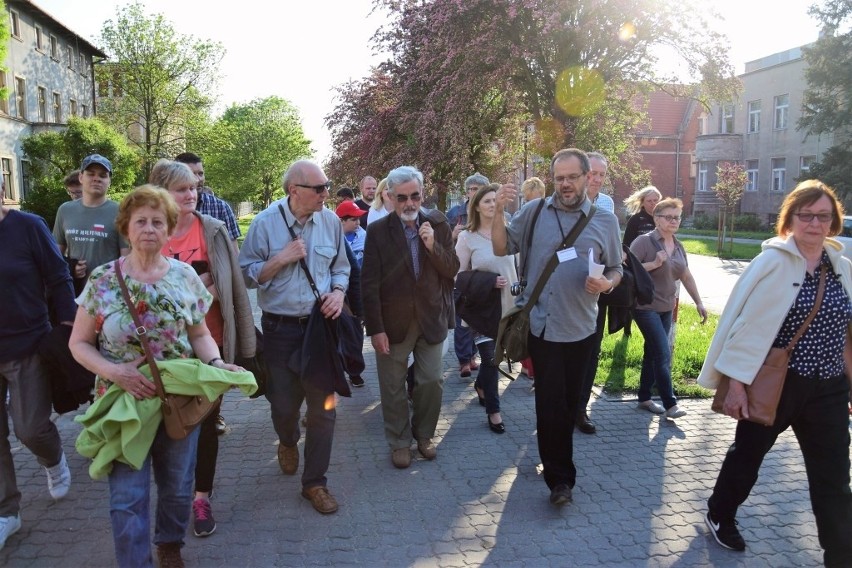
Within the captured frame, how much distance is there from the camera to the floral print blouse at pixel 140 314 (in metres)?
3.02

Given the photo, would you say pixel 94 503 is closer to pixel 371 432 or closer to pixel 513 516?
pixel 371 432

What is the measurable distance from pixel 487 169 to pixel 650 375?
15481 millimetres

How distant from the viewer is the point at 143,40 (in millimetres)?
36094

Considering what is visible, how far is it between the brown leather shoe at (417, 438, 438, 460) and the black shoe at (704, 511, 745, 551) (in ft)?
6.65

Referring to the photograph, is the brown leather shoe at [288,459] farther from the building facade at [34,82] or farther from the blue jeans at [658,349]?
the building facade at [34,82]

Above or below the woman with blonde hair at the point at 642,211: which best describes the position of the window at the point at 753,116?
above

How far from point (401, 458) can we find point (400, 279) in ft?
4.34

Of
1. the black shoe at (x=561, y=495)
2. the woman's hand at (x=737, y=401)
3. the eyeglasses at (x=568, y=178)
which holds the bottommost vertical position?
the black shoe at (x=561, y=495)

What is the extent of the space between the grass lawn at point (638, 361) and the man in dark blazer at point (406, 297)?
275 centimetres

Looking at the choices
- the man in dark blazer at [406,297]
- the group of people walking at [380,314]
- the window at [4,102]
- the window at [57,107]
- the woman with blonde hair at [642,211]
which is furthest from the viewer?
the window at [57,107]

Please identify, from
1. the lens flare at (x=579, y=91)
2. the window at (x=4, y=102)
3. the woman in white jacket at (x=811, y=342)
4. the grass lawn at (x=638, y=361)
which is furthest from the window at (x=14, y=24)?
the woman in white jacket at (x=811, y=342)

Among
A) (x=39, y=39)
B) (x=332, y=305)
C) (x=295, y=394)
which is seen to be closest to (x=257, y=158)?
(x=39, y=39)

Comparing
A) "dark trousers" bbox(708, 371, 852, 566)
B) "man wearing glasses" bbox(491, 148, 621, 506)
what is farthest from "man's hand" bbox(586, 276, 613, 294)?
"dark trousers" bbox(708, 371, 852, 566)

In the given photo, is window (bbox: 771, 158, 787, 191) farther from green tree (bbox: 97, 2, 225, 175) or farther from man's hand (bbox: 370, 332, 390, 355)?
man's hand (bbox: 370, 332, 390, 355)
